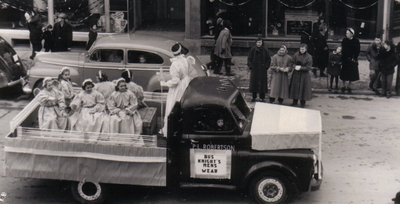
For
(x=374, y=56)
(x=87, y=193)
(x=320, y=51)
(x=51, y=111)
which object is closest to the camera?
(x=87, y=193)

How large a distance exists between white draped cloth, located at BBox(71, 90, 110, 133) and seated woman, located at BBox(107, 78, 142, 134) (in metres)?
0.13

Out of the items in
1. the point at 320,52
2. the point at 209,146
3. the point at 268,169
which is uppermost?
the point at 320,52

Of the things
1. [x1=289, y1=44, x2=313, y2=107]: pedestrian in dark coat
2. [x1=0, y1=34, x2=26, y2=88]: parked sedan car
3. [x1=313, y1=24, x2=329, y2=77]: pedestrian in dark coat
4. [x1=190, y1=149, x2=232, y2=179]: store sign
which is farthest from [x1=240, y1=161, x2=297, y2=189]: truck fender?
[x1=313, y1=24, x2=329, y2=77]: pedestrian in dark coat

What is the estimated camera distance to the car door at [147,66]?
16.1 m

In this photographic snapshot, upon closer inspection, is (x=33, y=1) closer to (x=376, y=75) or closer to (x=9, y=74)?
(x=9, y=74)

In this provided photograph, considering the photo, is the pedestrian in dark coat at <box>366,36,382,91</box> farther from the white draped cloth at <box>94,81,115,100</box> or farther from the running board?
the running board

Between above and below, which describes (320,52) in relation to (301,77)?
above

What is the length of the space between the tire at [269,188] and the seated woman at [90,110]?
8.51ft

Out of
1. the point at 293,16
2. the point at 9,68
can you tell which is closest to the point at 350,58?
the point at 293,16

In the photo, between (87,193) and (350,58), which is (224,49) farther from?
(87,193)

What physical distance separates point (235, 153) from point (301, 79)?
241 inches

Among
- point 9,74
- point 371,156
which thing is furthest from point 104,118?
point 9,74

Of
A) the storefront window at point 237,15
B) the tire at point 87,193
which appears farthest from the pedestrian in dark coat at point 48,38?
the tire at point 87,193

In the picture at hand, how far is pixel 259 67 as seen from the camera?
17703mm
